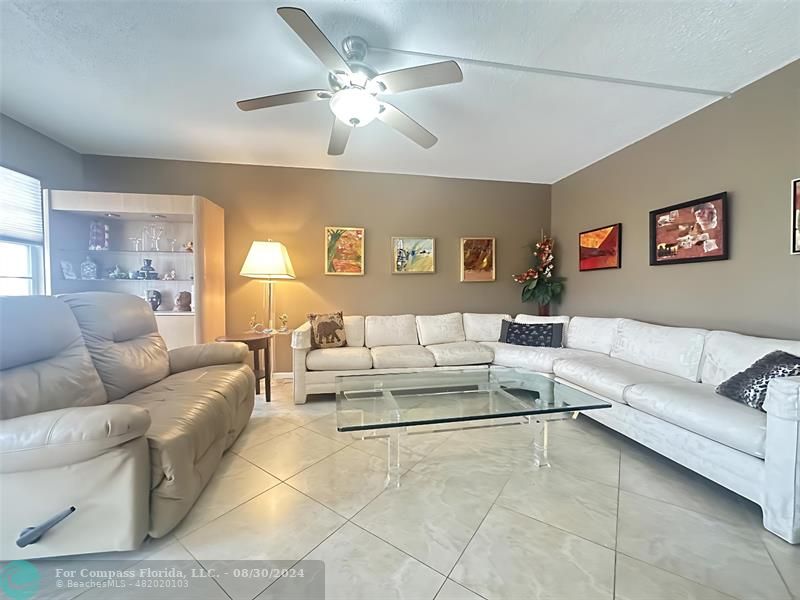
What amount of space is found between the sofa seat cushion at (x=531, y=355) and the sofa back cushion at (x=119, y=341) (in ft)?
9.70

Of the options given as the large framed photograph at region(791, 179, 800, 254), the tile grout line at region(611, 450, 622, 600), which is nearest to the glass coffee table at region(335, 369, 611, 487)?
the tile grout line at region(611, 450, 622, 600)

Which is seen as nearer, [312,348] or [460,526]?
[460,526]

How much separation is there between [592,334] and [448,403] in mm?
2145

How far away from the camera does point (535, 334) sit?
3555 mm

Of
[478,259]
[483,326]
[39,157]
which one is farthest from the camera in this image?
[478,259]

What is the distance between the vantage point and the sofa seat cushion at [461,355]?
3.32 meters

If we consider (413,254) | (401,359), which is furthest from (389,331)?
(413,254)

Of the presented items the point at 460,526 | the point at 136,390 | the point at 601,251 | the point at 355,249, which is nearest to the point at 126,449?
the point at 136,390

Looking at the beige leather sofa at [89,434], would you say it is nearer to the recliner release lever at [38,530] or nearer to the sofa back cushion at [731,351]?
the recliner release lever at [38,530]

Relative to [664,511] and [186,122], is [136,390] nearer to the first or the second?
[186,122]

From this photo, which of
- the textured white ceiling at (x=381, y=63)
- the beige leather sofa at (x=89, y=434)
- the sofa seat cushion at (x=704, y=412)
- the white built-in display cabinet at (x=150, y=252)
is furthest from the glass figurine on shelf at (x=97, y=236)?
the sofa seat cushion at (x=704, y=412)

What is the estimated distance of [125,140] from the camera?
314cm

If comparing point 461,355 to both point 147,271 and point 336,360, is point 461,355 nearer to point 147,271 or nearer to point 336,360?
point 336,360

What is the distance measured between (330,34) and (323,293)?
8.70ft
